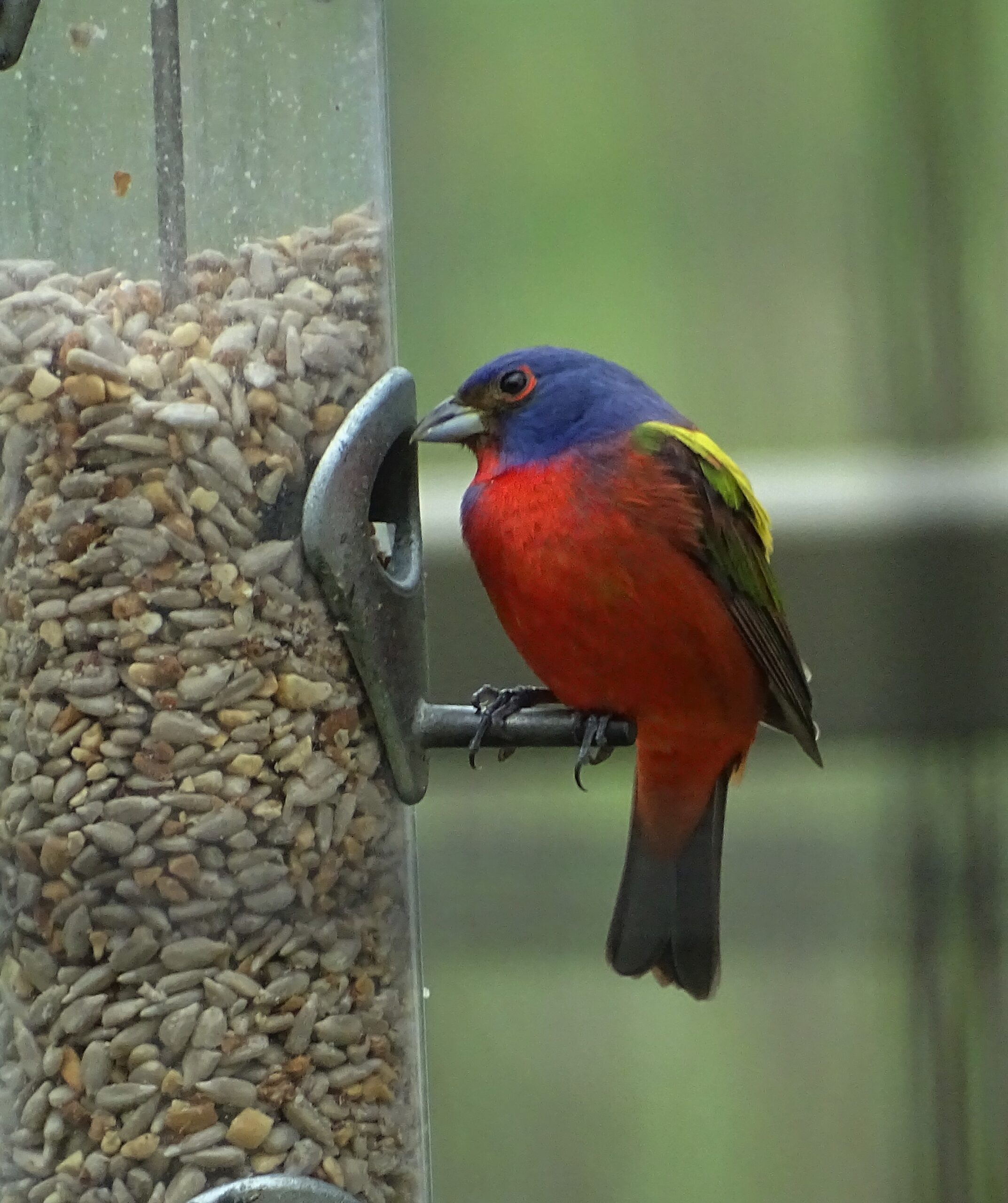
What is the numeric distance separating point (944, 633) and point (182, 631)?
1.66 m

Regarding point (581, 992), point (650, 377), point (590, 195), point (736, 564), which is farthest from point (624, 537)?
point (581, 992)

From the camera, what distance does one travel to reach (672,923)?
1.97m

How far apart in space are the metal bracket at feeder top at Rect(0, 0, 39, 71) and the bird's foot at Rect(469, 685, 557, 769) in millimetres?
811

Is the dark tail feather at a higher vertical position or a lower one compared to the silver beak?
lower

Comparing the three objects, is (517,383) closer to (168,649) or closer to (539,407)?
(539,407)

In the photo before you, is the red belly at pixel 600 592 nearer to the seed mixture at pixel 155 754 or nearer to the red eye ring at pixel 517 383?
the red eye ring at pixel 517 383

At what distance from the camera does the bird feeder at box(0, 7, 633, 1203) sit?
4.18ft

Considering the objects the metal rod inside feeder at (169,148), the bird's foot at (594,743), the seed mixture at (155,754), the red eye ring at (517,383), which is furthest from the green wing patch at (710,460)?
the metal rod inside feeder at (169,148)

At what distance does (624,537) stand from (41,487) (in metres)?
0.71

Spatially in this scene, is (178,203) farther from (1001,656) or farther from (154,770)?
(1001,656)

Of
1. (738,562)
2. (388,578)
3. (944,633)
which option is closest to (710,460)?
(738,562)

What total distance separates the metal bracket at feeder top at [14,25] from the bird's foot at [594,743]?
0.97 m

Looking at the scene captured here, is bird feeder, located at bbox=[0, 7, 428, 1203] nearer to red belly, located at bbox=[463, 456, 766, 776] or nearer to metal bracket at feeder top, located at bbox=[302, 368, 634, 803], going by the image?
metal bracket at feeder top, located at bbox=[302, 368, 634, 803]

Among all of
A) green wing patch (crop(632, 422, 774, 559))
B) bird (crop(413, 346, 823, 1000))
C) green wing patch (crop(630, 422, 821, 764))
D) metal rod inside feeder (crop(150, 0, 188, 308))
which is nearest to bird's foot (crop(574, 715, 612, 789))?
bird (crop(413, 346, 823, 1000))
